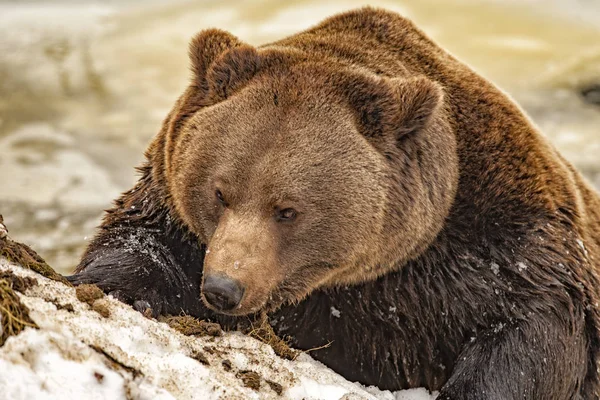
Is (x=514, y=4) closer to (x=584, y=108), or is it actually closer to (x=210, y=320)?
(x=584, y=108)

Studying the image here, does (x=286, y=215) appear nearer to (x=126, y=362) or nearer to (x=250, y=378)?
(x=250, y=378)

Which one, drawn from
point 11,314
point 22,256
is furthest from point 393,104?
point 11,314

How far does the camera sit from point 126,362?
143 inches

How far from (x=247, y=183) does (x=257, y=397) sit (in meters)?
1.17

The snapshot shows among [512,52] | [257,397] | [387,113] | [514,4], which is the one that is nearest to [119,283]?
[257,397]

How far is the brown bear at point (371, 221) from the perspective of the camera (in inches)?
188

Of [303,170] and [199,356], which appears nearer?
[199,356]

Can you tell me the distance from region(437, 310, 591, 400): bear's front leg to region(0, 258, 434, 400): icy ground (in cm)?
68

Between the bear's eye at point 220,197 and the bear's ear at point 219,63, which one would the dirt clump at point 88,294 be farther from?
the bear's ear at point 219,63

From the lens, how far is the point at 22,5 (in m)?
20.9

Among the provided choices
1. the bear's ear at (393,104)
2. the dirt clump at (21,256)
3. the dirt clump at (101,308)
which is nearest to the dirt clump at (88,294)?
the dirt clump at (101,308)

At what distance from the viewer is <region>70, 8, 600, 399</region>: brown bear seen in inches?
188

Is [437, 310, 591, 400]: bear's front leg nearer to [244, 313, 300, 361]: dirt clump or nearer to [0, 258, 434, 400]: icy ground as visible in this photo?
[0, 258, 434, 400]: icy ground

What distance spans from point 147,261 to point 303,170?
1185 mm
